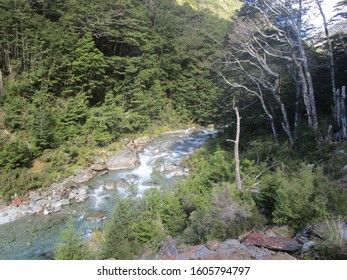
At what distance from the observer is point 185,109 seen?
26.3 m

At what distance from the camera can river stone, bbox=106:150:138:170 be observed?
48.5ft

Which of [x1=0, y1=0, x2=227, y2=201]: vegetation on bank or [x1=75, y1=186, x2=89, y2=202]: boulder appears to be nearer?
[x1=75, y1=186, x2=89, y2=202]: boulder

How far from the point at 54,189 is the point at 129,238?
23.3 ft

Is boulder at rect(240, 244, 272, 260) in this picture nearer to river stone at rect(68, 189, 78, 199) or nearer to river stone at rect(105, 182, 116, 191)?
river stone at rect(105, 182, 116, 191)

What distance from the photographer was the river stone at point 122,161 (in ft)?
48.5

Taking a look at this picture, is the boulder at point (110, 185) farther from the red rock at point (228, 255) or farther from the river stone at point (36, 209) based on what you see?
the red rock at point (228, 255)

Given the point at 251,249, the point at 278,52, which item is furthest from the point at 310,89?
the point at 251,249

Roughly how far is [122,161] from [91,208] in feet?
Answer: 16.0

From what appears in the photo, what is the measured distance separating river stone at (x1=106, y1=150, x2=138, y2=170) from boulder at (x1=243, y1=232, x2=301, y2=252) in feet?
35.8

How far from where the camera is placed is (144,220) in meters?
6.98

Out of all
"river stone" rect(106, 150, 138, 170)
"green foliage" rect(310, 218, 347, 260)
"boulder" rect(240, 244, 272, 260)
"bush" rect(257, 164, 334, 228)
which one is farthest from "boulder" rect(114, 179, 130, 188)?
"green foliage" rect(310, 218, 347, 260)

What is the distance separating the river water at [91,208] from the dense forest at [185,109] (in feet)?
5.14
